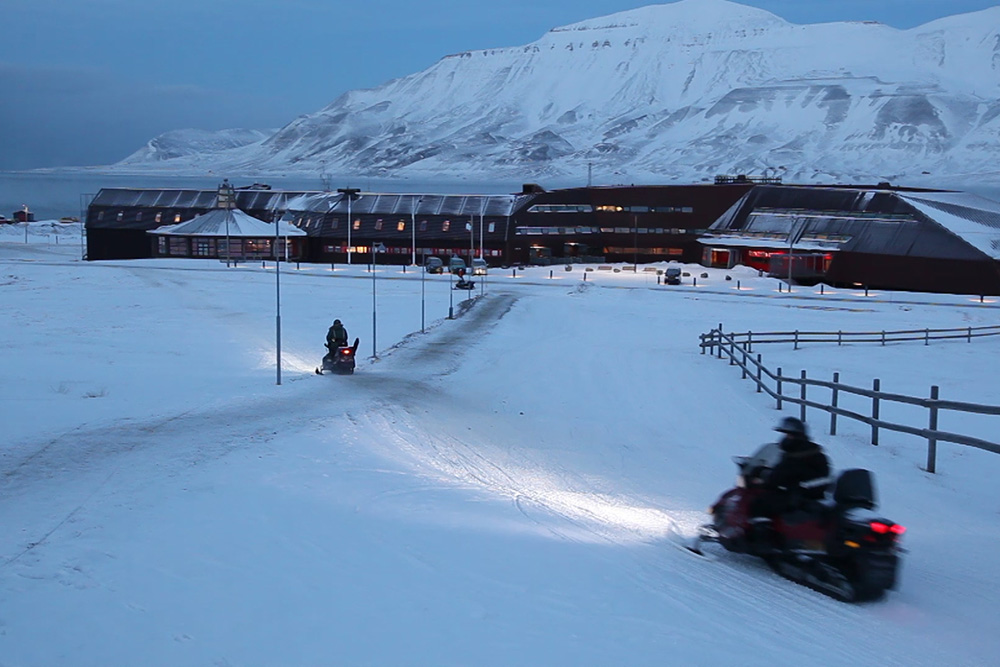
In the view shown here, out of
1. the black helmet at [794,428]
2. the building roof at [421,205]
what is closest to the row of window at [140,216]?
the building roof at [421,205]

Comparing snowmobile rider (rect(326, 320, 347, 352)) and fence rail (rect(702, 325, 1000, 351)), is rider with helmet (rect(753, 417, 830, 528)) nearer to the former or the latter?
snowmobile rider (rect(326, 320, 347, 352))

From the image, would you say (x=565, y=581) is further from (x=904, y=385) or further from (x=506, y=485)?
(x=904, y=385)

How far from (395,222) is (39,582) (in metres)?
75.0

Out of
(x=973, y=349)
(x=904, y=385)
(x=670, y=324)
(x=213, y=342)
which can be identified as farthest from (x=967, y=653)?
(x=670, y=324)

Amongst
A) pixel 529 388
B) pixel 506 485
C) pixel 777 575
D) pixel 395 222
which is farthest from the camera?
pixel 395 222

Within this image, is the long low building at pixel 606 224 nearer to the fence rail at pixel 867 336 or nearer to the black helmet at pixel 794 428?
the fence rail at pixel 867 336

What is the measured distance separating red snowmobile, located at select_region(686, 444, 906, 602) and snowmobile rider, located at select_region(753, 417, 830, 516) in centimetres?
9

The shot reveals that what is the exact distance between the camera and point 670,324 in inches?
1551

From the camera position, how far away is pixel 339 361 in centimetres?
2130

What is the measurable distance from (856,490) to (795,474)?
2.31 ft

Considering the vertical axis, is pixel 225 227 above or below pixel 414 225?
below

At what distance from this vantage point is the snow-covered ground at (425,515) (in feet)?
22.2

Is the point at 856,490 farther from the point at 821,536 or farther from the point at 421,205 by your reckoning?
the point at 421,205

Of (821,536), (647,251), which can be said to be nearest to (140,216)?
(647,251)
